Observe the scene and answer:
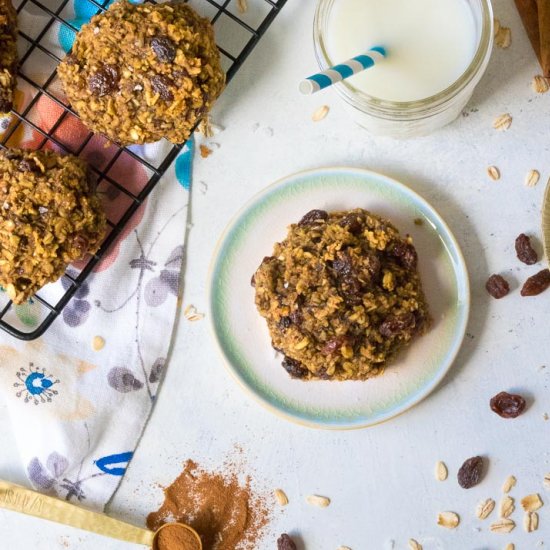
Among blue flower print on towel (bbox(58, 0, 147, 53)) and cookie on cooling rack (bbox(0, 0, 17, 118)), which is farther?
blue flower print on towel (bbox(58, 0, 147, 53))

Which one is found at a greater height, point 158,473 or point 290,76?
point 290,76

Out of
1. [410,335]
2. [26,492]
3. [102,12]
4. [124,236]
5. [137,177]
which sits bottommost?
[26,492]

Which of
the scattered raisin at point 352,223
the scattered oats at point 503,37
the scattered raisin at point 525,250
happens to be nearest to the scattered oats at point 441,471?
the scattered raisin at point 525,250

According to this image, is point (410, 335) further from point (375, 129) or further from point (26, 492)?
point (26, 492)

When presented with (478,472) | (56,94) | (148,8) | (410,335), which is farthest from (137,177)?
(478,472)

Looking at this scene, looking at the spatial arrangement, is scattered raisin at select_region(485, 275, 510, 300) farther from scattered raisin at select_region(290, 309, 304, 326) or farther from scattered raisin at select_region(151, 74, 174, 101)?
scattered raisin at select_region(151, 74, 174, 101)

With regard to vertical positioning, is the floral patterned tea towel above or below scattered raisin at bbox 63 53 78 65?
below

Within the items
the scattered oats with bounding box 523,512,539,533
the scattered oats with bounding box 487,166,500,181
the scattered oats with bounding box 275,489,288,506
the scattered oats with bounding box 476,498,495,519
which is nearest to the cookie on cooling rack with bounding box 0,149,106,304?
the scattered oats with bounding box 275,489,288,506
